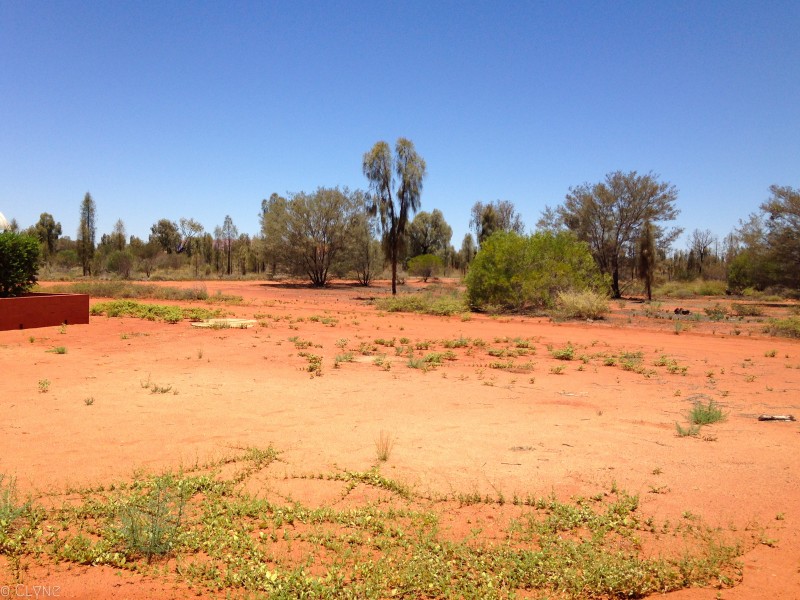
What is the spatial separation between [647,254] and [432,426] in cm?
3145

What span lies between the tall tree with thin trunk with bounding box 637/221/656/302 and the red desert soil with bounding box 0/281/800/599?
71.9ft

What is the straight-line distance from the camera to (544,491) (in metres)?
4.87

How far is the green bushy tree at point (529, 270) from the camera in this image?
25031 millimetres

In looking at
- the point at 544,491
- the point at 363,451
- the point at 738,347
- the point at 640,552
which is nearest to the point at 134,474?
the point at 363,451

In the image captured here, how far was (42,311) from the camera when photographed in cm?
1520

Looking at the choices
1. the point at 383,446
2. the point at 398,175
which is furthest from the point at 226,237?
the point at 383,446

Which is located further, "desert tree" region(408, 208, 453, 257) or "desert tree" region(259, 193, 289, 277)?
"desert tree" region(408, 208, 453, 257)

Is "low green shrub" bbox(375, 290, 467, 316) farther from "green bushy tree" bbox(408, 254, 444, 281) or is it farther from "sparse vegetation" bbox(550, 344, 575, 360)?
"green bushy tree" bbox(408, 254, 444, 281)

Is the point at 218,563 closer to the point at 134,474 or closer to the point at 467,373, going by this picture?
the point at 134,474

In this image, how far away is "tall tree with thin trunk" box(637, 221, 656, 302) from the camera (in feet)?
112

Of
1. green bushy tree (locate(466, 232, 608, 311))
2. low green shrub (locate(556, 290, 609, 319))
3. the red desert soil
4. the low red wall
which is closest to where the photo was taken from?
the red desert soil

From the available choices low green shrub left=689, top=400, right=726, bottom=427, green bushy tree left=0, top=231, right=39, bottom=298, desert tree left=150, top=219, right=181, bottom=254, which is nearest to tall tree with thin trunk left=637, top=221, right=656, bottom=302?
low green shrub left=689, top=400, right=726, bottom=427

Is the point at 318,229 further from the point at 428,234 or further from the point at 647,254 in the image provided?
the point at 428,234

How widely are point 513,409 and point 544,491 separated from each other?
2956mm
